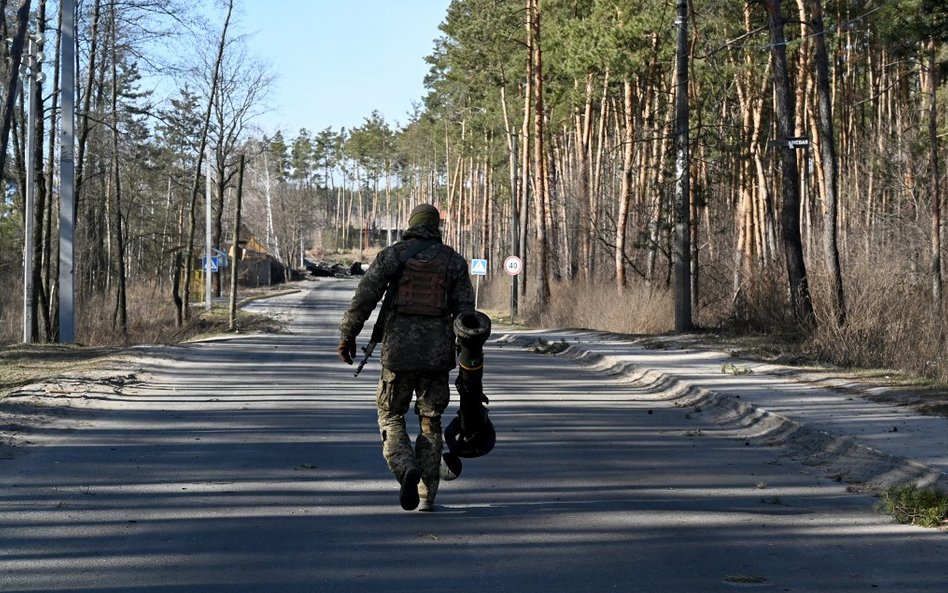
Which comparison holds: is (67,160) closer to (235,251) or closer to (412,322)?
(235,251)

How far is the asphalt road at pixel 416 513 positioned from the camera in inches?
259

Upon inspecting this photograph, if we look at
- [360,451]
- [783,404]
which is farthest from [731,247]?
[360,451]

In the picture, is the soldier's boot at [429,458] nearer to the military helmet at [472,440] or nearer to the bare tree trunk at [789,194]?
the military helmet at [472,440]

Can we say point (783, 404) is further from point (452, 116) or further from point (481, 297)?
point (452, 116)

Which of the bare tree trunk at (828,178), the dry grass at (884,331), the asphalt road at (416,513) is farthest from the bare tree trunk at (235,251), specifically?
the asphalt road at (416,513)

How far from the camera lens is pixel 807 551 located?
732 cm

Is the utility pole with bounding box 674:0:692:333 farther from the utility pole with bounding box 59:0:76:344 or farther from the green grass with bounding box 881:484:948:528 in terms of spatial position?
the green grass with bounding box 881:484:948:528


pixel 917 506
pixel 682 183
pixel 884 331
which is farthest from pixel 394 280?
pixel 682 183

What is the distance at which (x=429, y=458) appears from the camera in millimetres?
8172

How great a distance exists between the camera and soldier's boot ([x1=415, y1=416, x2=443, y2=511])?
818 centimetres

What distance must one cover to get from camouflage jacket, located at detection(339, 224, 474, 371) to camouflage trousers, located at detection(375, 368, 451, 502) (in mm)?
125

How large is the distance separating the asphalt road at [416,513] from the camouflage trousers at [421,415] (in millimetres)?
325

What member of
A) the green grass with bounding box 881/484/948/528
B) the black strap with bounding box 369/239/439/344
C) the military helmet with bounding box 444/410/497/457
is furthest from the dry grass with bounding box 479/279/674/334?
the black strap with bounding box 369/239/439/344

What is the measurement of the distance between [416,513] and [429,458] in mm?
418
